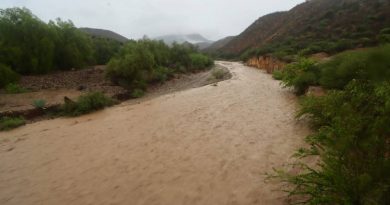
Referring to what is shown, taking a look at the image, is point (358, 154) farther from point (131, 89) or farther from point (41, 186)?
point (131, 89)

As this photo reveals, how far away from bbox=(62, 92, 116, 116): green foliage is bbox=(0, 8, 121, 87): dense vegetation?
7989 mm

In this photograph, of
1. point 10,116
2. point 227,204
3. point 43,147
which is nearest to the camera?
point 227,204

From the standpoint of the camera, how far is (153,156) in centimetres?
810

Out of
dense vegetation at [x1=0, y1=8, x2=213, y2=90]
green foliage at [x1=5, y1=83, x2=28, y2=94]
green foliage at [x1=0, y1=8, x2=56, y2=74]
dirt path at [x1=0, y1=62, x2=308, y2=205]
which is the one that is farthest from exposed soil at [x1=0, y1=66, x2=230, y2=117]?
dirt path at [x1=0, y1=62, x2=308, y2=205]

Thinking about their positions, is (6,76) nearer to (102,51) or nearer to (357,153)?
(102,51)

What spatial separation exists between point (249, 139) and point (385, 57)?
4.07 m

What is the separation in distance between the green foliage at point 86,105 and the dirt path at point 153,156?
1.03 m

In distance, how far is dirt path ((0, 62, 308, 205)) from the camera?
595cm

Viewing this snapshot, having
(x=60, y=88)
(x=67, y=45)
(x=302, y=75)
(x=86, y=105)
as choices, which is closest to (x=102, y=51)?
(x=67, y=45)

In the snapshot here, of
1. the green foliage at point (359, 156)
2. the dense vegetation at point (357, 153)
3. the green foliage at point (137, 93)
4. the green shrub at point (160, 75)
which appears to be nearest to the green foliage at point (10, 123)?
the green foliage at point (137, 93)

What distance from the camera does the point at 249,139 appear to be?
29.3ft

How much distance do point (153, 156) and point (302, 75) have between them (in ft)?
36.0

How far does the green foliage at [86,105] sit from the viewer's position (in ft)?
49.9

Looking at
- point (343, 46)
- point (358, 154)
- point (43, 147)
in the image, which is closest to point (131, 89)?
point (43, 147)
